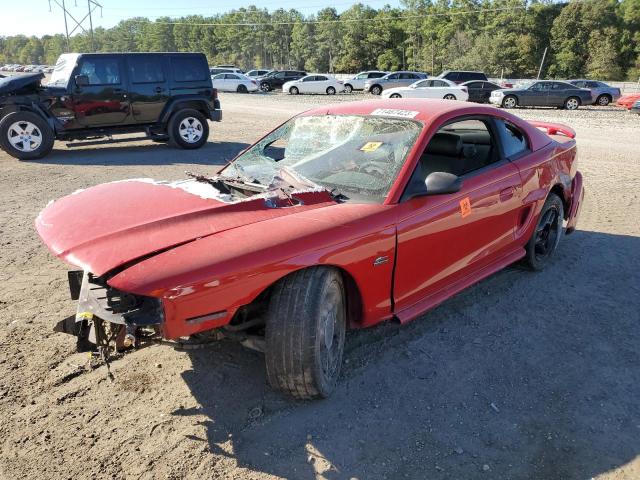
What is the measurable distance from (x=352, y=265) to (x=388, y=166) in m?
0.80

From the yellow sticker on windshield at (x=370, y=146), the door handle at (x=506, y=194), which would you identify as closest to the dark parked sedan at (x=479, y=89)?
the door handle at (x=506, y=194)

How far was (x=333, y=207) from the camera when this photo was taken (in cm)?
303

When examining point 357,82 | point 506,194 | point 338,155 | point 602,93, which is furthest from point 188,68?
point 357,82

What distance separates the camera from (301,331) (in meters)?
2.62

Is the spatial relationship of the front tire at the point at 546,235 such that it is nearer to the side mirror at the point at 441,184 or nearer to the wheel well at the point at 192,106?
the side mirror at the point at 441,184

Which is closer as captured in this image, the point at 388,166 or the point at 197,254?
the point at 197,254

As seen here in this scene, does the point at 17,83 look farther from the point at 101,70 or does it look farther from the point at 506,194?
the point at 506,194

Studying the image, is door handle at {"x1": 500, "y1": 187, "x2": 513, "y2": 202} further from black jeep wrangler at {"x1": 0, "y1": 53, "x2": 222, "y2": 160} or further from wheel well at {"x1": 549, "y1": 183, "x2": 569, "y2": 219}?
black jeep wrangler at {"x1": 0, "y1": 53, "x2": 222, "y2": 160}

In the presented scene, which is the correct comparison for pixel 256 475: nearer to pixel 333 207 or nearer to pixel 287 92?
pixel 333 207

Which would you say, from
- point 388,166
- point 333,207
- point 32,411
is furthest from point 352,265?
point 32,411

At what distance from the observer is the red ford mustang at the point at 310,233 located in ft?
7.91

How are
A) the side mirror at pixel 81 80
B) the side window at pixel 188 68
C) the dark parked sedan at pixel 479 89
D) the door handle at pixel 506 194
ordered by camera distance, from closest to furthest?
the door handle at pixel 506 194, the side mirror at pixel 81 80, the side window at pixel 188 68, the dark parked sedan at pixel 479 89

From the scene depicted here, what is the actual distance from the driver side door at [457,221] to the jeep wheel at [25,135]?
29.0 feet

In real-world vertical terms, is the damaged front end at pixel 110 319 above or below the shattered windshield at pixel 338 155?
below
